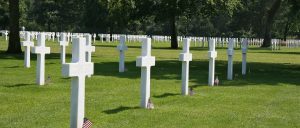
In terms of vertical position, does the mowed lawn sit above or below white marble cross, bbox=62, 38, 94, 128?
below

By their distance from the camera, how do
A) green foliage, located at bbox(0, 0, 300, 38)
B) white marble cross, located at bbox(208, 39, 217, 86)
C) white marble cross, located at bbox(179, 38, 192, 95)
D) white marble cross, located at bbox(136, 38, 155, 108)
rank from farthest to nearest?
1. green foliage, located at bbox(0, 0, 300, 38)
2. white marble cross, located at bbox(208, 39, 217, 86)
3. white marble cross, located at bbox(179, 38, 192, 95)
4. white marble cross, located at bbox(136, 38, 155, 108)

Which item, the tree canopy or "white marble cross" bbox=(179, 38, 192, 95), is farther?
the tree canopy

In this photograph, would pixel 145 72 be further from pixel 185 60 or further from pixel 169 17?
pixel 169 17

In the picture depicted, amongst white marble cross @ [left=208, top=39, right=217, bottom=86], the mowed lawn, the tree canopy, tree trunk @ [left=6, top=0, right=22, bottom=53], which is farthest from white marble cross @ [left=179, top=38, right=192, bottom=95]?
the tree canopy

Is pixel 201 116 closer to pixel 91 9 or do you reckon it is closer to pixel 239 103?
pixel 239 103

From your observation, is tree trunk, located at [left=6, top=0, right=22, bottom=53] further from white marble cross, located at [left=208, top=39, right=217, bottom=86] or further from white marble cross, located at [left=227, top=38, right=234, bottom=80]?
white marble cross, located at [left=208, top=39, right=217, bottom=86]

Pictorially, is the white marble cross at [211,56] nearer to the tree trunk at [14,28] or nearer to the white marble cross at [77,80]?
the white marble cross at [77,80]

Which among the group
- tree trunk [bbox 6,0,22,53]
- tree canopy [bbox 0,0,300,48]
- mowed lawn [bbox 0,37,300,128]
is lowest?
mowed lawn [bbox 0,37,300,128]

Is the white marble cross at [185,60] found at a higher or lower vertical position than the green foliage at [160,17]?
lower

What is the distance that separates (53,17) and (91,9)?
1198cm

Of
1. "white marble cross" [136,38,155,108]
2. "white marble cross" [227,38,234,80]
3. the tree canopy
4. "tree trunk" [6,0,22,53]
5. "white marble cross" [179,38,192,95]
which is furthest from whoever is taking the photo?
the tree canopy

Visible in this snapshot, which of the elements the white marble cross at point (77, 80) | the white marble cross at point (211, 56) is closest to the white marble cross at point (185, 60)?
the white marble cross at point (211, 56)

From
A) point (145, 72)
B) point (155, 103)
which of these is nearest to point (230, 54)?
point (155, 103)

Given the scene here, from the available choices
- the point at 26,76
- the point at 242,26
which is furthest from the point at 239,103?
the point at 242,26
